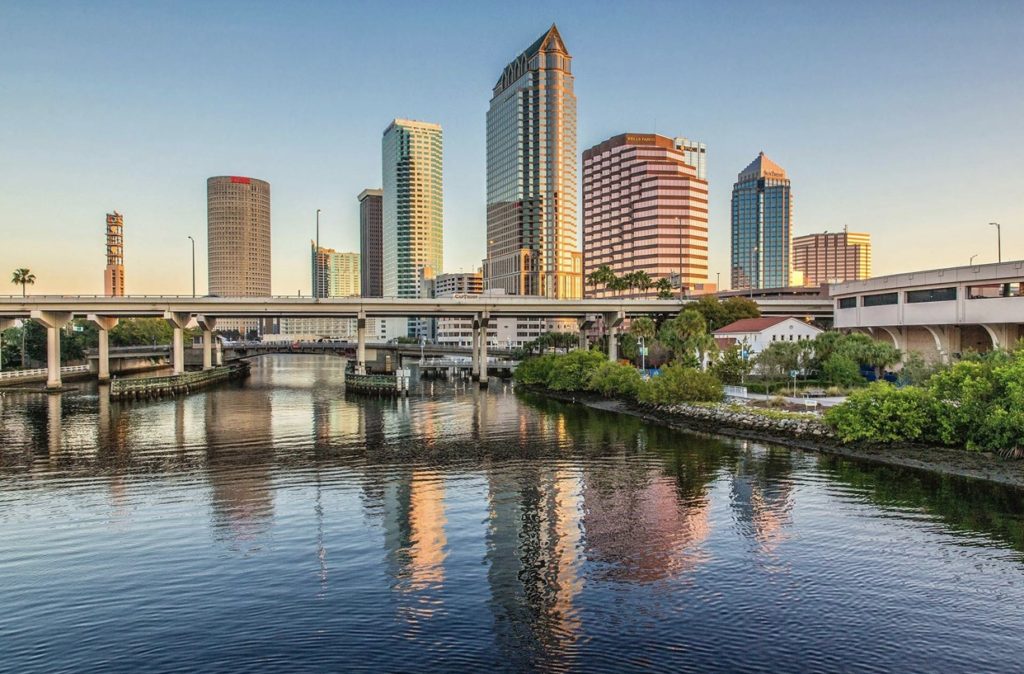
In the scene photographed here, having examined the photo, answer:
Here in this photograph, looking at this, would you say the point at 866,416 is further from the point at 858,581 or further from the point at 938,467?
the point at 858,581

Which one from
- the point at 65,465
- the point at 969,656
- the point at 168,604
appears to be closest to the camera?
the point at 969,656

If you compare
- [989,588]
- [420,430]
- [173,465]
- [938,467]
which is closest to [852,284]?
[938,467]

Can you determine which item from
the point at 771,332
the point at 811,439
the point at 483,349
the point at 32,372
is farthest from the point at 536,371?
the point at 32,372

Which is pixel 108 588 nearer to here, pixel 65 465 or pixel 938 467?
pixel 65 465

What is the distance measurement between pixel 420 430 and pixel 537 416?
18.0 meters

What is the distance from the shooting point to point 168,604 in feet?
83.9

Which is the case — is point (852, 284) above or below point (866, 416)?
above

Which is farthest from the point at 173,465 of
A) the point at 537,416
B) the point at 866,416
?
the point at 866,416

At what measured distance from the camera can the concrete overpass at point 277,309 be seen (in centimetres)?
11969

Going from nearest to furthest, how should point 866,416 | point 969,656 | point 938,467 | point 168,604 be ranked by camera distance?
point 969,656 → point 168,604 → point 938,467 → point 866,416

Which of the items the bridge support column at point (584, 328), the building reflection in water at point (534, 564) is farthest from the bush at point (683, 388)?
the bridge support column at point (584, 328)

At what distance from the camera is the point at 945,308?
286ft

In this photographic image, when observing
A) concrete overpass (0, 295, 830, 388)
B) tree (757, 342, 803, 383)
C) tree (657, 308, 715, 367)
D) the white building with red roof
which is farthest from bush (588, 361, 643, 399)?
concrete overpass (0, 295, 830, 388)

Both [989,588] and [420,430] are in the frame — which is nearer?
[989,588]
